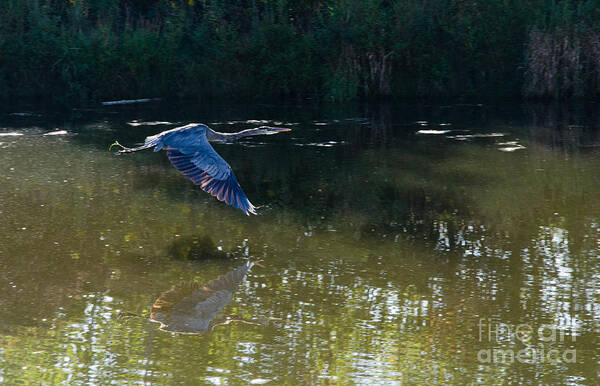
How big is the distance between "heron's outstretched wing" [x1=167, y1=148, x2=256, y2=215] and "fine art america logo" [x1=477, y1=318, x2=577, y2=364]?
2395 mm

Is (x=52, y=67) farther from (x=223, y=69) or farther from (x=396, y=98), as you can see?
(x=396, y=98)

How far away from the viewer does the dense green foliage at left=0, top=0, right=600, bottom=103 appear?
1605cm

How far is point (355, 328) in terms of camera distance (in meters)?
5.43

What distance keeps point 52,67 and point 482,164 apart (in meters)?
9.30

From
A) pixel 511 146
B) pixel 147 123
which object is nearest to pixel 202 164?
pixel 511 146

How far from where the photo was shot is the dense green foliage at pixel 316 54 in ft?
52.6

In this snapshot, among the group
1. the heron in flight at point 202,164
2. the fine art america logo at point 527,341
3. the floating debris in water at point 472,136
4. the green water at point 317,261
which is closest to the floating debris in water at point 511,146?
the green water at point 317,261

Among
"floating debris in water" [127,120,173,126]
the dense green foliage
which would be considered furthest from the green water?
the dense green foliage

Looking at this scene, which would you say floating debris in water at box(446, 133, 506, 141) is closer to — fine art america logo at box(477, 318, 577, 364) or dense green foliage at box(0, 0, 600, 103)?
dense green foliage at box(0, 0, 600, 103)

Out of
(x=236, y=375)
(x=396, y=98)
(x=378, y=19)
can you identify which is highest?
(x=378, y=19)

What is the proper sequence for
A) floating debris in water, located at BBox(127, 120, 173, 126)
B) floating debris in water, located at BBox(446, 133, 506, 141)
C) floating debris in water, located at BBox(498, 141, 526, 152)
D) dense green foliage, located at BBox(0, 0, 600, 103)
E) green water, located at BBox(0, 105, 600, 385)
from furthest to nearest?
dense green foliage, located at BBox(0, 0, 600, 103) < floating debris in water, located at BBox(127, 120, 173, 126) < floating debris in water, located at BBox(446, 133, 506, 141) < floating debris in water, located at BBox(498, 141, 526, 152) < green water, located at BBox(0, 105, 600, 385)

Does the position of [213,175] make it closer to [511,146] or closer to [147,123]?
[511,146]

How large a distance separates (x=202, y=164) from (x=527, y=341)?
10.8 ft

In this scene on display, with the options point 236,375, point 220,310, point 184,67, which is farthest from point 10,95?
point 236,375
